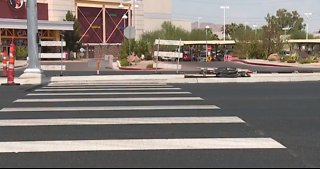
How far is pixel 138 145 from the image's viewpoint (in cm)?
718

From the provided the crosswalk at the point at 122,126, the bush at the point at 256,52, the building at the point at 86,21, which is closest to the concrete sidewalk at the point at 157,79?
the crosswalk at the point at 122,126

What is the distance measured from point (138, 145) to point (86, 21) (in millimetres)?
71516

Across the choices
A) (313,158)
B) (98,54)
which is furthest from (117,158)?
(98,54)

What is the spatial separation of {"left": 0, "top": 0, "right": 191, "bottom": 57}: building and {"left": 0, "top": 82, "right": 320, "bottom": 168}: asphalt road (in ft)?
162

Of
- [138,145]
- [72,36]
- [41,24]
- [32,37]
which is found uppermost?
[41,24]

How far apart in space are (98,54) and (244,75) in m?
56.9

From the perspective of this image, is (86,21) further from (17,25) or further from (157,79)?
(157,79)

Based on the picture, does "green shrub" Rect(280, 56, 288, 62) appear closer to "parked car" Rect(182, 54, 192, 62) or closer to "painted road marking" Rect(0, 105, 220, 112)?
"parked car" Rect(182, 54, 192, 62)

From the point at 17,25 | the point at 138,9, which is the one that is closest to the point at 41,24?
the point at 17,25

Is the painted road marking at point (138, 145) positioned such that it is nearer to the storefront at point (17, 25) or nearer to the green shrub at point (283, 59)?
the green shrub at point (283, 59)

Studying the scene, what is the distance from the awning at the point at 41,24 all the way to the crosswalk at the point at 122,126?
165 ft

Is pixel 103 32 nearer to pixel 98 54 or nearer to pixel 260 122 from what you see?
pixel 98 54

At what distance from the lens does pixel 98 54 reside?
257 feet

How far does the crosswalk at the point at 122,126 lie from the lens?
716 cm
